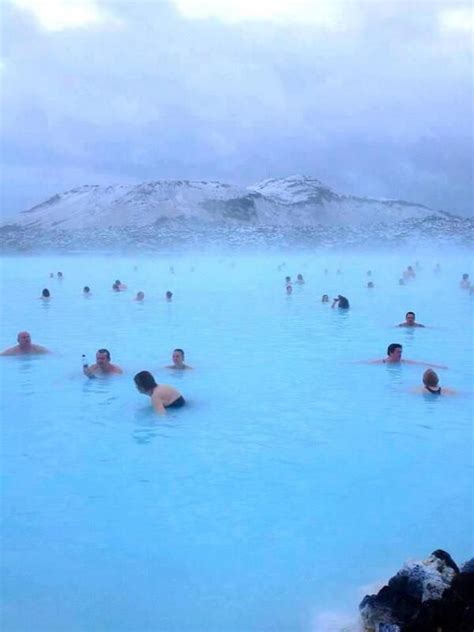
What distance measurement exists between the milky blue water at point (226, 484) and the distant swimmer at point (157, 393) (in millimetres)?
134

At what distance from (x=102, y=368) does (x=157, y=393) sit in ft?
6.41

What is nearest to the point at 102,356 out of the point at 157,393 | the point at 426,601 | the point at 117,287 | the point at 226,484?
the point at 157,393

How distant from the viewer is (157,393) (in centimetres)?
695

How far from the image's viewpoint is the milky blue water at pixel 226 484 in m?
3.85

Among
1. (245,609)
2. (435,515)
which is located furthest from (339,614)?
(435,515)

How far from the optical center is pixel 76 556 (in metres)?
4.25

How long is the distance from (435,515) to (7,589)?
295cm

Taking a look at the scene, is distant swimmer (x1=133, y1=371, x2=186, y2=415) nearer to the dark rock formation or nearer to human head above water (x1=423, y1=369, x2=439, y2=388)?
human head above water (x1=423, y1=369, x2=439, y2=388)

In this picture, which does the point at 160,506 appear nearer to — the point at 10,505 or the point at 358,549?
the point at 10,505

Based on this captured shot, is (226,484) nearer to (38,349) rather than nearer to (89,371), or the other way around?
(89,371)

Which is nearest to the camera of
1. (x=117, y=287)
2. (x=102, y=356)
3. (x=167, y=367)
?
(x=102, y=356)

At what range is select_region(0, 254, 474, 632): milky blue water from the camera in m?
3.85

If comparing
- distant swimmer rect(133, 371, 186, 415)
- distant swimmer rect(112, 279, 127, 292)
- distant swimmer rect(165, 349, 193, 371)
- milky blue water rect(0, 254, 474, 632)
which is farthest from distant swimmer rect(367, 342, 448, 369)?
distant swimmer rect(112, 279, 127, 292)

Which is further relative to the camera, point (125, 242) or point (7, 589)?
point (125, 242)
